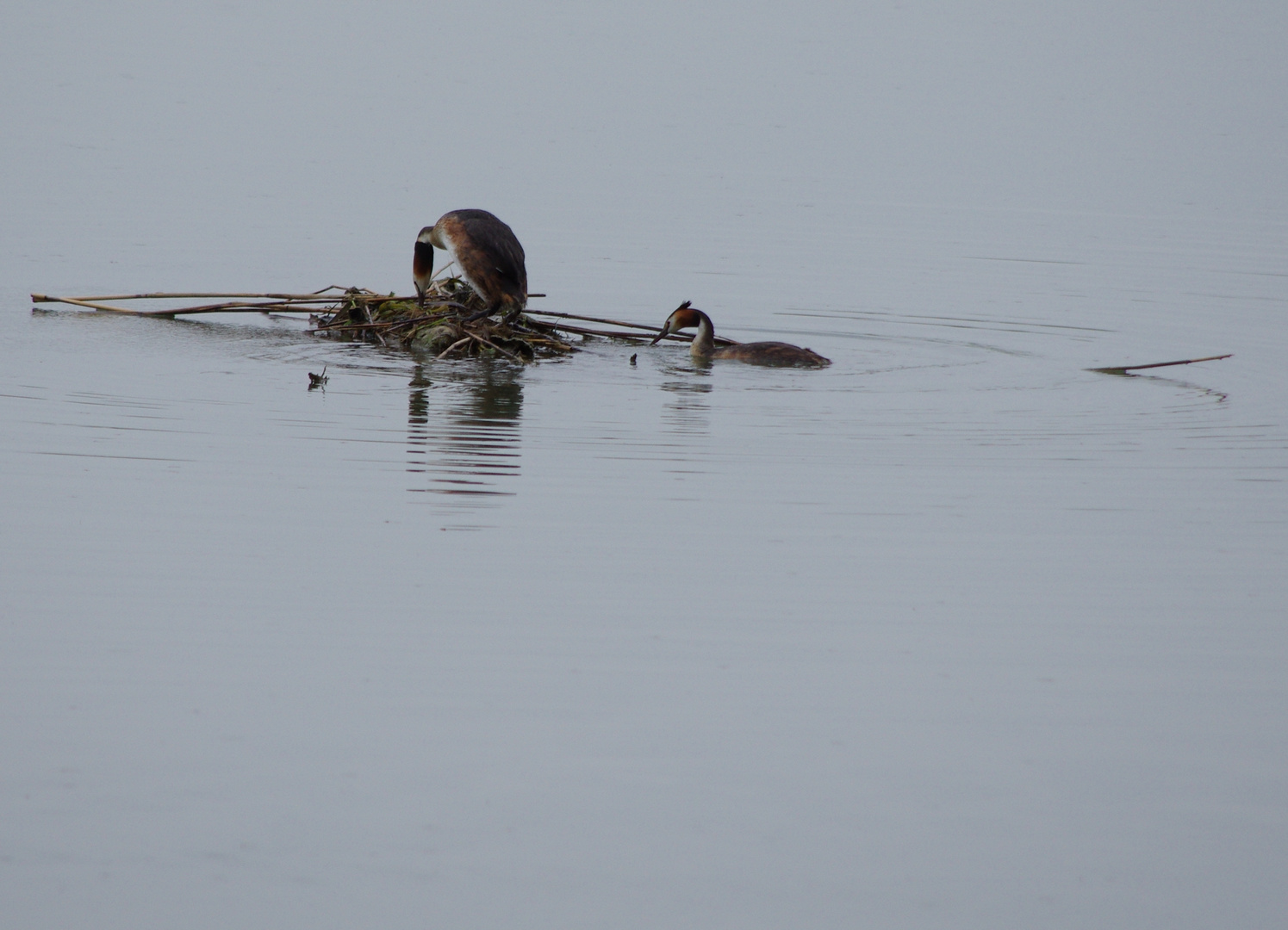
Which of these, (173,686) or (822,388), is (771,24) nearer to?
(822,388)

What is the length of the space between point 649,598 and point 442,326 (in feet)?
17.7

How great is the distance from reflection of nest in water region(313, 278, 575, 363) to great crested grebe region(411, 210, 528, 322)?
0.10 meters

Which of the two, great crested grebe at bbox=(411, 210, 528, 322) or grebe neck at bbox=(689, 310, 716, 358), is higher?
great crested grebe at bbox=(411, 210, 528, 322)

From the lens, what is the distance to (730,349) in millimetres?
11617

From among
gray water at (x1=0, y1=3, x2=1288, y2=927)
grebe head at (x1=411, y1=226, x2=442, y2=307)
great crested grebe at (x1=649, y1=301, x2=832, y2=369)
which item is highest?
grebe head at (x1=411, y1=226, x2=442, y2=307)

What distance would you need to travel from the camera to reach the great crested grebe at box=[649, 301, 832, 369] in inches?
445

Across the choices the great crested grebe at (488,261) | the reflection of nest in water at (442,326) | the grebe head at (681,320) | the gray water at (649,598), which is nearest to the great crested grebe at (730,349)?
the grebe head at (681,320)

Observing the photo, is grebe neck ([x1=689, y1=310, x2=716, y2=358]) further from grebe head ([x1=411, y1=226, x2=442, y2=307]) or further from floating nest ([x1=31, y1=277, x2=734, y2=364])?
grebe head ([x1=411, y1=226, x2=442, y2=307])

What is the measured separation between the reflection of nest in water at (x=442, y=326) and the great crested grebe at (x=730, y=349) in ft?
2.89

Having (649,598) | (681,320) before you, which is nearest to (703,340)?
(681,320)

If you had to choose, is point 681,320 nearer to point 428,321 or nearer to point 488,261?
point 488,261

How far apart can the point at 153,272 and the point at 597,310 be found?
4062 mm

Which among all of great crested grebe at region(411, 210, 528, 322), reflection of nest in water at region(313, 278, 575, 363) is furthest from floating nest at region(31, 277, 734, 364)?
great crested grebe at region(411, 210, 528, 322)

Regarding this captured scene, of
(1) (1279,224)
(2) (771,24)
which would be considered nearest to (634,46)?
(2) (771,24)
